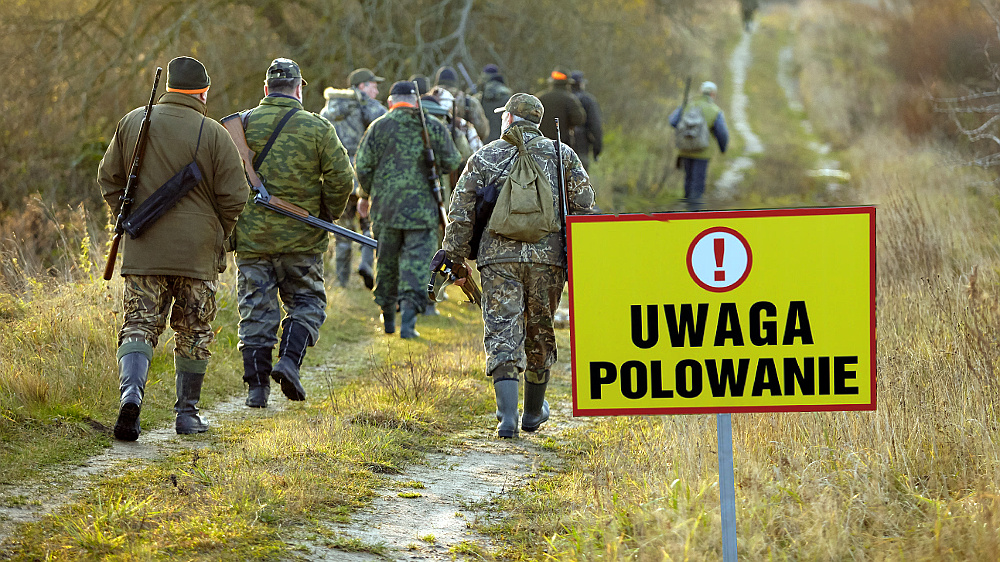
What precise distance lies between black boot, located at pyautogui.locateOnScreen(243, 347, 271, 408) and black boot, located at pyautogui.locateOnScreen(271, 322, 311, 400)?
161 mm

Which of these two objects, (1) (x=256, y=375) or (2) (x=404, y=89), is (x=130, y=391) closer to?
(1) (x=256, y=375)

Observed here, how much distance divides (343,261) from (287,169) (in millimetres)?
5124

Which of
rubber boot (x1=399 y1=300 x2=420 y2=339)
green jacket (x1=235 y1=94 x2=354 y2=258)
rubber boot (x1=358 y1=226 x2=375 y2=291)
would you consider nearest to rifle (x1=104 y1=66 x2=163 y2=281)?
green jacket (x1=235 y1=94 x2=354 y2=258)

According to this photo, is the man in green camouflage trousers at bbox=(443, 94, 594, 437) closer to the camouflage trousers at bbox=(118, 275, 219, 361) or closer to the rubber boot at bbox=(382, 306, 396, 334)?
the camouflage trousers at bbox=(118, 275, 219, 361)

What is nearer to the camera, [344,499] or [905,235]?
[344,499]

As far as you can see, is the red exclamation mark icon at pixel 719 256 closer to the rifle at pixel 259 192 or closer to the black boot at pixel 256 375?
the rifle at pixel 259 192

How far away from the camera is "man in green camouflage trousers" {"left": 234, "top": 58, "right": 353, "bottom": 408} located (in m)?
6.36

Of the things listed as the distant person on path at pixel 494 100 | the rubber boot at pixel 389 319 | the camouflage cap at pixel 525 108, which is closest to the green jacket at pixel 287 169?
the camouflage cap at pixel 525 108

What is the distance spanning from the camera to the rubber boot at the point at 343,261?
11.4m

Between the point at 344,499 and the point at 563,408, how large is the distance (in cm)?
271

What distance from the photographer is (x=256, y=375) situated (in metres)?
6.48

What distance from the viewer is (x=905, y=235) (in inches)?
341

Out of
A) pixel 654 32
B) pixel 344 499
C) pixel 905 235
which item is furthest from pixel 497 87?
pixel 654 32

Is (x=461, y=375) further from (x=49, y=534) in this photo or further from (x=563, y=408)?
(x=49, y=534)
